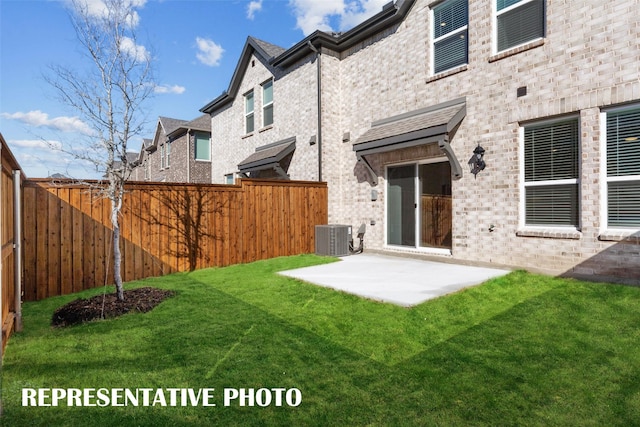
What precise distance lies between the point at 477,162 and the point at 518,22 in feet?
9.70

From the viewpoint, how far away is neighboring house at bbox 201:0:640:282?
19.6 feet

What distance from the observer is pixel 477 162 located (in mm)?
7668

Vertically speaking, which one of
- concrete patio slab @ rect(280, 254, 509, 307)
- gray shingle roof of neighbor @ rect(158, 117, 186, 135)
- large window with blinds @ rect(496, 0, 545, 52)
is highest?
gray shingle roof of neighbor @ rect(158, 117, 186, 135)

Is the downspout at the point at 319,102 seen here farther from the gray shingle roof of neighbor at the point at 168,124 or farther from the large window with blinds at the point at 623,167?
the gray shingle roof of neighbor at the point at 168,124

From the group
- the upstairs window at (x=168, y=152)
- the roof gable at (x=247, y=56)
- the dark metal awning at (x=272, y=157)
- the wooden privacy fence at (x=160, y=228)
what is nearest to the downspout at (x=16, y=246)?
the wooden privacy fence at (x=160, y=228)

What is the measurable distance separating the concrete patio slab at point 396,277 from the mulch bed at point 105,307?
270cm

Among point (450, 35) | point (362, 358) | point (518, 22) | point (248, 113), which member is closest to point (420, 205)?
point (450, 35)

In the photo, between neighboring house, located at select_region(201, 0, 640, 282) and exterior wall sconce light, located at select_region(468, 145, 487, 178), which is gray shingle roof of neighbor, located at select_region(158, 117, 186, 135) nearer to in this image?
neighboring house, located at select_region(201, 0, 640, 282)

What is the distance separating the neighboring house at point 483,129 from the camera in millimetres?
5973

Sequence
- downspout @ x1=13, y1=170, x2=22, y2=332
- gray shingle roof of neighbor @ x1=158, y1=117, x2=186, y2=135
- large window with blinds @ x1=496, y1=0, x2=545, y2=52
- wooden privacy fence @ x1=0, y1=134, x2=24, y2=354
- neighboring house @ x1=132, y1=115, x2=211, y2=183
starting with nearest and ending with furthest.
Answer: wooden privacy fence @ x1=0, y1=134, x2=24, y2=354 → downspout @ x1=13, y1=170, x2=22, y2=332 → large window with blinds @ x1=496, y1=0, x2=545, y2=52 → neighboring house @ x1=132, y1=115, x2=211, y2=183 → gray shingle roof of neighbor @ x1=158, y1=117, x2=186, y2=135

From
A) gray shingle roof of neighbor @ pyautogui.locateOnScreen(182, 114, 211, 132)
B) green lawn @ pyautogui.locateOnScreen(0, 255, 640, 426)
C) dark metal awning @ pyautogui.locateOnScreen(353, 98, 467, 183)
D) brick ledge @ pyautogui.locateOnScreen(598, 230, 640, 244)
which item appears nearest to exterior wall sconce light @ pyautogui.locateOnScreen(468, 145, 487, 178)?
dark metal awning @ pyautogui.locateOnScreen(353, 98, 467, 183)

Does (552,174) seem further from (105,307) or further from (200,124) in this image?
(200,124)

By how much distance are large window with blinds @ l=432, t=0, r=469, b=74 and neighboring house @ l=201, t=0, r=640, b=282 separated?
3cm

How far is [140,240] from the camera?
26.1 feet
